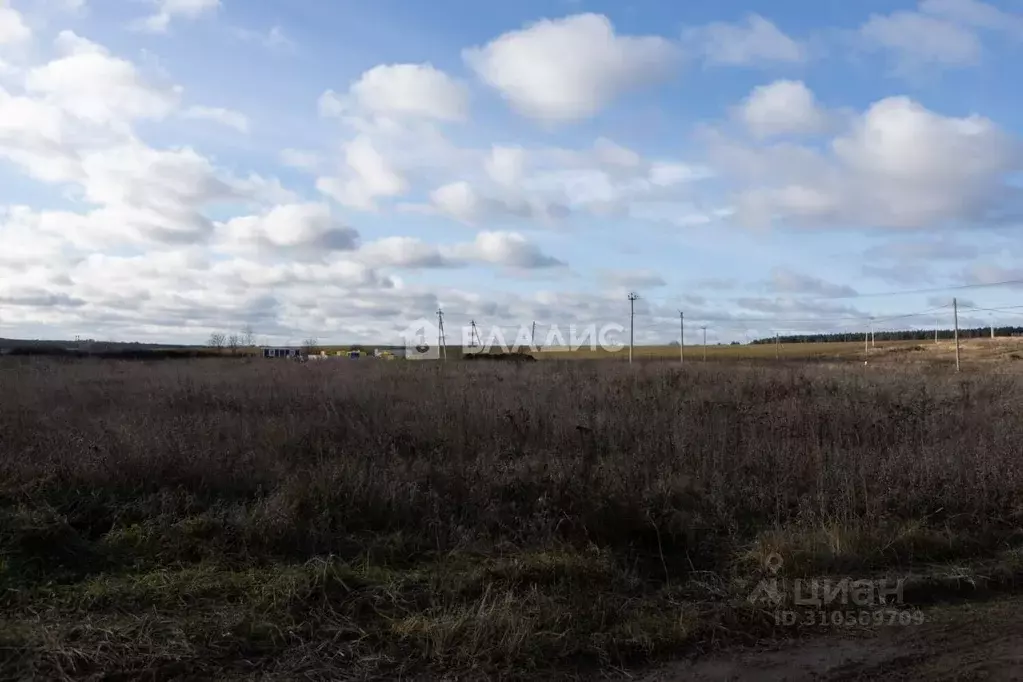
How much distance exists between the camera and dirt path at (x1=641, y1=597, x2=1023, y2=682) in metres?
4.19

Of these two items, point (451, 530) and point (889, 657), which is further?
point (451, 530)

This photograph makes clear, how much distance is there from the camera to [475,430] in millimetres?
9727

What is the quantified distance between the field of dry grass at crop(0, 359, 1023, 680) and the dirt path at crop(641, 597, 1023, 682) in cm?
30

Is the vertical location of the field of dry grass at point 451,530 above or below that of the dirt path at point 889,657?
above

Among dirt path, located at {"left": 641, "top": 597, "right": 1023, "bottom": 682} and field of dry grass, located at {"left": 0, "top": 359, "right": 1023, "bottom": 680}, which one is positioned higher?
field of dry grass, located at {"left": 0, "top": 359, "right": 1023, "bottom": 680}

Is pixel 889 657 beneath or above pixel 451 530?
beneath

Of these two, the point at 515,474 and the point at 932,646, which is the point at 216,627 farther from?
the point at 932,646

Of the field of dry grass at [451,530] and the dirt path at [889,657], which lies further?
the field of dry grass at [451,530]

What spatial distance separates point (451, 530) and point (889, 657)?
347 centimetres

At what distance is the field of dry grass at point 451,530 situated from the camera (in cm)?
438

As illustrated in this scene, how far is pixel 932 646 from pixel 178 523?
588 cm

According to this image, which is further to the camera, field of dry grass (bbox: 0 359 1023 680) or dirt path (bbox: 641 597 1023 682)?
field of dry grass (bbox: 0 359 1023 680)

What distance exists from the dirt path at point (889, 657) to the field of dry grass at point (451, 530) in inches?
11.7

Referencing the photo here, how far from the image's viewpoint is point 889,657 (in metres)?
4.44
